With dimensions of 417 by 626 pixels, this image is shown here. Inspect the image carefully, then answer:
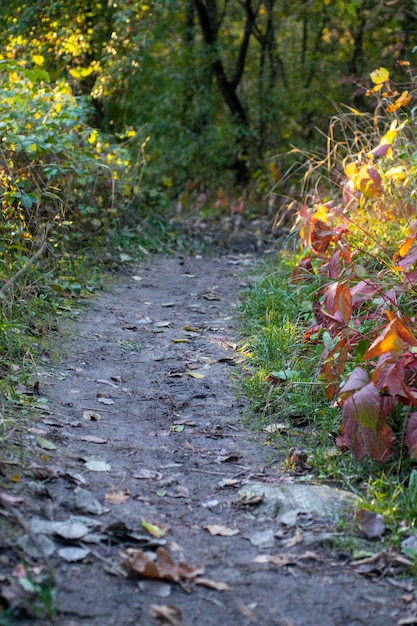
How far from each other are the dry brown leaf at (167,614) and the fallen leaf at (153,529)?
392mm

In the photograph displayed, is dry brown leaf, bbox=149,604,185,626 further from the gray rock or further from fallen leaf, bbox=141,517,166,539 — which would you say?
the gray rock

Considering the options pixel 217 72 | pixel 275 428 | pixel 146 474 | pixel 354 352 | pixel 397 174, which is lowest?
pixel 275 428

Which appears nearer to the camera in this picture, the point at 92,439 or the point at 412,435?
the point at 412,435

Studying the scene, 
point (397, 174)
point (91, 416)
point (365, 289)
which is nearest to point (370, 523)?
point (365, 289)

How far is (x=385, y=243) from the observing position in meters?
4.68

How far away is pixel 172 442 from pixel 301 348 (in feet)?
3.67

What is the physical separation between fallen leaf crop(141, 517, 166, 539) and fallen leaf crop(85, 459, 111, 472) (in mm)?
417

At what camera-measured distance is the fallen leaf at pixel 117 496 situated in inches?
102

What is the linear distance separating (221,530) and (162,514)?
0.70ft

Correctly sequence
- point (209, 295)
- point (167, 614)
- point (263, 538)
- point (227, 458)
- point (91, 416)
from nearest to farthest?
1. point (167, 614)
2. point (263, 538)
3. point (227, 458)
4. point (91, 416)
5. point (209, 295)

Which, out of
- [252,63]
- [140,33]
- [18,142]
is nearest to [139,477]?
[18,142]

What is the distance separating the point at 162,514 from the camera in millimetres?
2559

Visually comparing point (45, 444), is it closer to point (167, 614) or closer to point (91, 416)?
point (91, 416)

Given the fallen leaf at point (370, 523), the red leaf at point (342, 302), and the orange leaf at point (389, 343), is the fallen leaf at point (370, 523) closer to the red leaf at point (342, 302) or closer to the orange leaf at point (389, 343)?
the orange leaf at point (389, 343)
